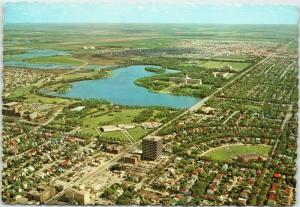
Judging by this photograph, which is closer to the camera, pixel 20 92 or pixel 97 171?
pixel 97 171

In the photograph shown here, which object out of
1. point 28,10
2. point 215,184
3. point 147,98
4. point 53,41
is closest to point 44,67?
point 53,41

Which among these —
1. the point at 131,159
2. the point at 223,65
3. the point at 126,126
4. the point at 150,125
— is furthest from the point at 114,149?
the point at 223,65

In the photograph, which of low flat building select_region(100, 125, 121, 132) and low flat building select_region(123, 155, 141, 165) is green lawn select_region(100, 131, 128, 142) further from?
low flat building select_region(123, 155, 141, 165)

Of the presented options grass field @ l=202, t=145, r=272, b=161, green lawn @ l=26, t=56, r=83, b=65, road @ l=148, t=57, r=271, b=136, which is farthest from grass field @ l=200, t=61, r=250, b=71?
grass field @ l=202, t=145, r=272, b=161

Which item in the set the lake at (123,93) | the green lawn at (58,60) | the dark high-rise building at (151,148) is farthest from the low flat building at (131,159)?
the green lawn at (58,60)

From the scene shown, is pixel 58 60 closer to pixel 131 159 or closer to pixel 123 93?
pixel 123 93
